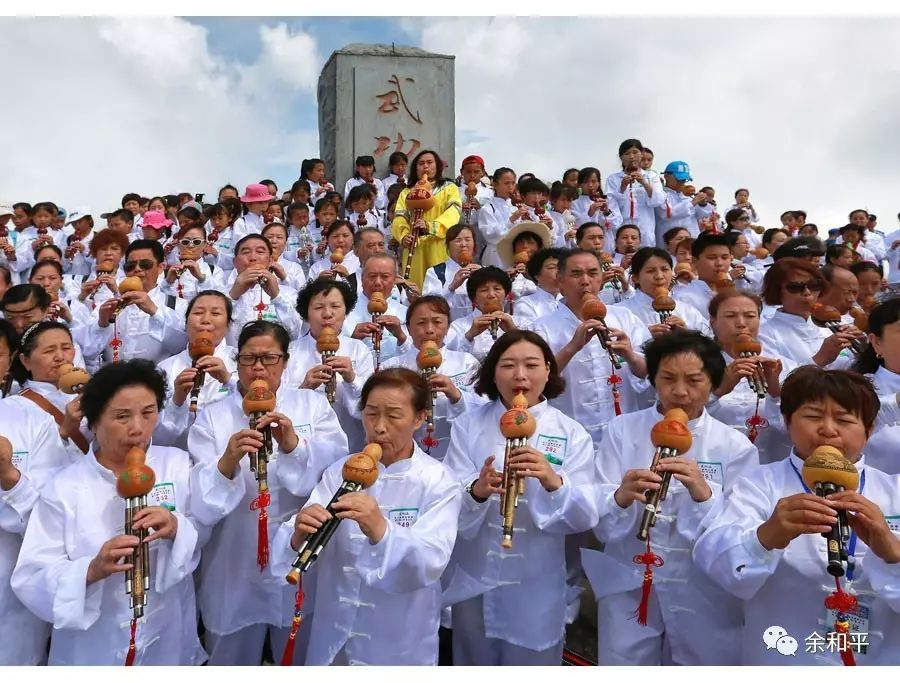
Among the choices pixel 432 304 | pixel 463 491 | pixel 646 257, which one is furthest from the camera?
pixel 646 257

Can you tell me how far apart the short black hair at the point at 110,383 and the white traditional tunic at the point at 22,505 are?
1.93ft

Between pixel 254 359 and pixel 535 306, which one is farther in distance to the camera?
pixel 535 306

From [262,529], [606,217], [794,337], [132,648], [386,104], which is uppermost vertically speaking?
[386,104]

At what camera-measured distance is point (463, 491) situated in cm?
425

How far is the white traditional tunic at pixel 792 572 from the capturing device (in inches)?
132

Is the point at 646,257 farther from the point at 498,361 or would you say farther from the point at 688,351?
the point at 498,361

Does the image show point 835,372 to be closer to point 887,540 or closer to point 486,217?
point 887,540

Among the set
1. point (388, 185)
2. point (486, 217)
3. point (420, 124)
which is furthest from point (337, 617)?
point (420, 124)

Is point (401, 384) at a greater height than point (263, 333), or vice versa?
point (263, 333)

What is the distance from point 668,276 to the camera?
287 inches

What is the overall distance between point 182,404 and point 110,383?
1.59 m

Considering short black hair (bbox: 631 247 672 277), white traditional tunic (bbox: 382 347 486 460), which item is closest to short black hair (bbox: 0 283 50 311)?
white traditional tunic (bbox: 382 347 486 460)

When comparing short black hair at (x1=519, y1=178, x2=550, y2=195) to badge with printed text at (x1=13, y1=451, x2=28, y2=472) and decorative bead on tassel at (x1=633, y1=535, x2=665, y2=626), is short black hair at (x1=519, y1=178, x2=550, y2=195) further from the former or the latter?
badge with printed text at (x1=13, y1=451, x2=28, y2=472)

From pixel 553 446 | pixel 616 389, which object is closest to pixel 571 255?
pixel 616 389
